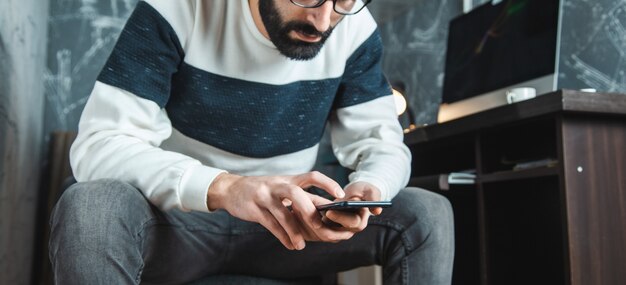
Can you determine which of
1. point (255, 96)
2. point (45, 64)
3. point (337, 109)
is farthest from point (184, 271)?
point (45, 64)

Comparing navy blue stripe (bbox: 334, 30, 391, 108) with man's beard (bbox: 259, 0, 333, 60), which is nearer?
man's beard (bbox: 259, 0, 333, 60)

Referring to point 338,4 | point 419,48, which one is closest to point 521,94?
point 338,4

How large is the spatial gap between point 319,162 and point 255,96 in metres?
1.87

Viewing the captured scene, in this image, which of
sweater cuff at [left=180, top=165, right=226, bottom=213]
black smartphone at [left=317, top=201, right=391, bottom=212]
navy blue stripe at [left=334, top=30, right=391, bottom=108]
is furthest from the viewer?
navy blue stripe at [left=334, top=30, right=391, bottom=108]

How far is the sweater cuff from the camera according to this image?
2.66 feet

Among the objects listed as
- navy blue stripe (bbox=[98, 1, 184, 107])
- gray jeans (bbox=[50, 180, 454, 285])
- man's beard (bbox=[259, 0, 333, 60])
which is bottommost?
gray jeans (bbox=[50, 180, 454, 285])

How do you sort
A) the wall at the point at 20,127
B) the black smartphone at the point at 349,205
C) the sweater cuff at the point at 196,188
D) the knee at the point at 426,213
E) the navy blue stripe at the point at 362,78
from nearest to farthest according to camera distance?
the black smartphone at the point at 349,205, the sweater cuff at the point at 196,188, the knee at the point at 426,213, the navy blue stripe at the point at 362,78, the wall at the point at 20,127

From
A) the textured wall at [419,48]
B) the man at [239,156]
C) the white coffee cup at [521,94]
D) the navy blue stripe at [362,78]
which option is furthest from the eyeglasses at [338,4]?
the textured wall at [419,48]

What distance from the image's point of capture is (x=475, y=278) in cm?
179

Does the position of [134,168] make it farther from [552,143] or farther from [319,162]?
[319,162]

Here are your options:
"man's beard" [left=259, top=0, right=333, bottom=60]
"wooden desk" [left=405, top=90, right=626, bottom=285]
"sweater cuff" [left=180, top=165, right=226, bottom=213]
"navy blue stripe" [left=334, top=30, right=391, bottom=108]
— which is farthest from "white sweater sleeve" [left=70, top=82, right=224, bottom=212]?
"wooden desk" [left=405, top=90, right=626, bottom=285]

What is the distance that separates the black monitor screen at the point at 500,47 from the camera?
1610 mm

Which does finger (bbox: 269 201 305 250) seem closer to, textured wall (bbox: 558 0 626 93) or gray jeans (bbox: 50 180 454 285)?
gray jeans (bbox: 50 180 454 285)

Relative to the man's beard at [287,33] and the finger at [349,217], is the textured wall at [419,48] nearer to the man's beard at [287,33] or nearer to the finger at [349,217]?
the man's beard at [287,33]
